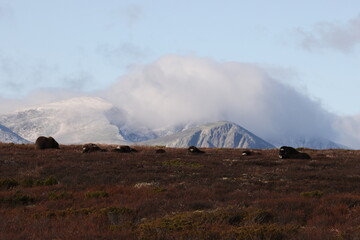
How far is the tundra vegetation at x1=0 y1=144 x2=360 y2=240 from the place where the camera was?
13031mm

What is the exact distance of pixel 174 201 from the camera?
18359 millimetres

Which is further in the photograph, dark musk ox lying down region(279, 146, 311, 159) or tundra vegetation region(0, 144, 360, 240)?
dark musk ox lying down region(279, 146, 311, 159)

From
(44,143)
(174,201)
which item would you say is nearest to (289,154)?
(44,143)

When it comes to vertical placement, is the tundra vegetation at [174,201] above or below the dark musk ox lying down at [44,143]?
below

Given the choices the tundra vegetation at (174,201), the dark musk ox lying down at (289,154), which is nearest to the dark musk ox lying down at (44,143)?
the tundra vegetation at (174,201)

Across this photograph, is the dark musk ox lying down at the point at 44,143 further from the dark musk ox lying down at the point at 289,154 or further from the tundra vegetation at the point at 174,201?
the dark musk ox lying down at the point at 289,154

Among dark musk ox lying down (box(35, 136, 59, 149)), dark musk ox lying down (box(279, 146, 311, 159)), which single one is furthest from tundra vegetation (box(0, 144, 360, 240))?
dark musk ox lying down (box(35, 136, 59, 149))

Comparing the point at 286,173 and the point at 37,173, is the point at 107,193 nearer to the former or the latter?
the point at 37,173

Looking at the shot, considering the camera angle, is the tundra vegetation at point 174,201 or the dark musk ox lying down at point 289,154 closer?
A: the tundra vegetation at point 174,201

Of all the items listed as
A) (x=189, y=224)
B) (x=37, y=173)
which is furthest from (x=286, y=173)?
(x=189, y=224)

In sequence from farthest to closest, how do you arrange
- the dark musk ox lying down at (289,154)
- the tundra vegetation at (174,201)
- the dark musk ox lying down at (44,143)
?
the dark musk ox lying down at (44,143) < the dark musk ox lying down at (289,154) < the tundra vegetation at (174,201)

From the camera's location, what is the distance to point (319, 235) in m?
12.2

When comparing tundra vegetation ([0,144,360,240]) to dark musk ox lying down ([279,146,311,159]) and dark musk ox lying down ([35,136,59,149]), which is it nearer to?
dark musk ox lying down ([279,146,311,159])

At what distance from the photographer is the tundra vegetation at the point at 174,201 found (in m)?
13.0
